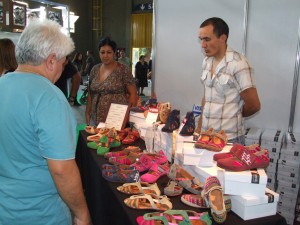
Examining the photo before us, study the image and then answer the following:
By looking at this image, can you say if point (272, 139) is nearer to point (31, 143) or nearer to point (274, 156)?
point (274, 156)

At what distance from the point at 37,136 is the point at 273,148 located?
2.31 meters

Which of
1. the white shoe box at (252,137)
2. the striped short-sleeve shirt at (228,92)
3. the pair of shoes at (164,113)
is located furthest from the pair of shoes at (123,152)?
the white shoe box at (252,137)

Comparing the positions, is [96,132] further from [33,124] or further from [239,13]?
[239,13]

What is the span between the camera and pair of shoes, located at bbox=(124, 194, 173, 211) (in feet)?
4.15

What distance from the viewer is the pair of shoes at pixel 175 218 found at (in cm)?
113

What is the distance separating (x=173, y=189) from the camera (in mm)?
1392

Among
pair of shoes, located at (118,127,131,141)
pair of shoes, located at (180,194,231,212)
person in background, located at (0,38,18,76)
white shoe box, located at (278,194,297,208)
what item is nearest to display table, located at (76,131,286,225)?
pair of shoes, located at (180,194,231,212)

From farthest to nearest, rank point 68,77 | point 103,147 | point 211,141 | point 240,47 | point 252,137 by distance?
point 68,77 < point 240,47 < point 252,137 < point 103,147 < point 211,141

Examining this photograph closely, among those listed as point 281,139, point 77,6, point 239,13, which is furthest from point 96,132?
point 77,6

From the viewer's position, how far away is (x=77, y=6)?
16.5m

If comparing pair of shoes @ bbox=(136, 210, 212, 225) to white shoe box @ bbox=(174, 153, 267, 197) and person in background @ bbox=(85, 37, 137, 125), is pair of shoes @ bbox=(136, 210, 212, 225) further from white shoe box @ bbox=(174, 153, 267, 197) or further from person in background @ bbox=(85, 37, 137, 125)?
person in background @ bbox=(85, 37, 137, 125)

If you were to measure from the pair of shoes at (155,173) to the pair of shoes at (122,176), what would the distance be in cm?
4

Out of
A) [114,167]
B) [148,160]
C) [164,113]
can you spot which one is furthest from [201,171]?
[164,113]

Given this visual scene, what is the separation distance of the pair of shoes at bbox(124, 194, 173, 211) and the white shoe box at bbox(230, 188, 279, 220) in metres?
0.28
